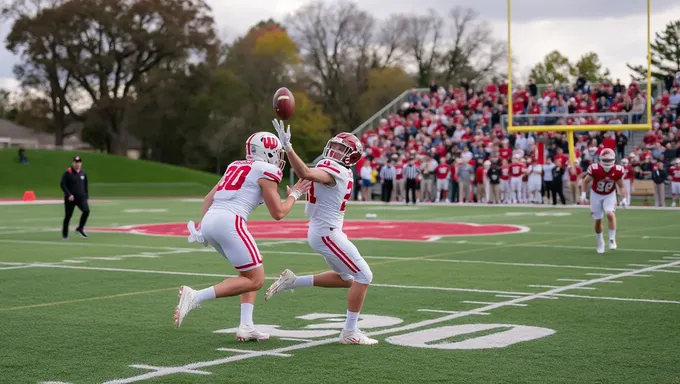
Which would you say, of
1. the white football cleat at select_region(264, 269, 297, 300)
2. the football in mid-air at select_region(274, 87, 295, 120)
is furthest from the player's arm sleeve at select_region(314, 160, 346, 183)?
the white football cleat at select_region(264, 269, 297, 300)

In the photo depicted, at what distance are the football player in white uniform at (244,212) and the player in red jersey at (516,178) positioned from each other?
90.4ft

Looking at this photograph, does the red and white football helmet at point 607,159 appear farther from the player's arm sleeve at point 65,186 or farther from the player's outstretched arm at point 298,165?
the player's arm sleeve at point 65,186

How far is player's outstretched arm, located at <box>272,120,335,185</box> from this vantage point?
23.5 feet

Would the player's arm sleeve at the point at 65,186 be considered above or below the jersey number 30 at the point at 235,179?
below

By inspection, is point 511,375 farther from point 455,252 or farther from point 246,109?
point 246,109

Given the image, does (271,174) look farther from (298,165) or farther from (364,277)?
(364,277)

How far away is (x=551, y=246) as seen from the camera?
55.2 ft

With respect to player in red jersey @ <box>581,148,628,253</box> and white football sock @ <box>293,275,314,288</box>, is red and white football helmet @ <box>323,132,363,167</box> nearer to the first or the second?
white football sock @ <box>293,275,314,288</box>

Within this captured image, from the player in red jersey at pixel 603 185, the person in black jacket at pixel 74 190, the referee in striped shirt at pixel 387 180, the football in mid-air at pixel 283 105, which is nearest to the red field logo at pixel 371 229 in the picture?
the person in black jacket at pixel 74 190

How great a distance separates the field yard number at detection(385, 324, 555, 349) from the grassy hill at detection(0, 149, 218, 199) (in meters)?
39.6

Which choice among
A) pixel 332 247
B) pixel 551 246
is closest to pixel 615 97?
pixel 551 246

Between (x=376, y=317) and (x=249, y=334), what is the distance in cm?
173

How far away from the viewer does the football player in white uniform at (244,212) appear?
7.55 m

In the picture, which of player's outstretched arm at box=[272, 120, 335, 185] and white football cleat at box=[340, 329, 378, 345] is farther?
white football cleat at box=[340, 329, 378, 345]
